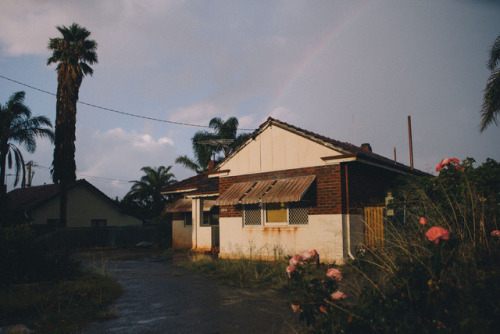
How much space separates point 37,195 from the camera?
86.8 feet

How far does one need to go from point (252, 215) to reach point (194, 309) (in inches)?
251

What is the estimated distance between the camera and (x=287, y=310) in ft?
19.2

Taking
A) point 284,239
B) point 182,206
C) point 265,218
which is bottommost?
point 284,239

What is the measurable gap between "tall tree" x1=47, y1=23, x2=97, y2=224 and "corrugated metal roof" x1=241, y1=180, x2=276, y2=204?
14.1 m

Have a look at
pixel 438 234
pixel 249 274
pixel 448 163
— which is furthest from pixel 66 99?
pixel 438 234

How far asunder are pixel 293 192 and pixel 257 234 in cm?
240

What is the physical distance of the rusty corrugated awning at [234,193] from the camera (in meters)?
11.9

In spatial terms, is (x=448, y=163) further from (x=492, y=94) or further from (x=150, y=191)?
(x=150, y=191)

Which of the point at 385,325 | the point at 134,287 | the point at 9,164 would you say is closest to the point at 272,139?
the point at 134,287

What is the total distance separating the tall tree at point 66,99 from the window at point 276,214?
1366cm

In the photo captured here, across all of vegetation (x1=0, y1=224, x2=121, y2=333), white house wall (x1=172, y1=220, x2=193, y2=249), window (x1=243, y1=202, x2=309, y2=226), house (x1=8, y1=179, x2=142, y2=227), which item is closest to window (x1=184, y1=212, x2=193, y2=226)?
white house wall (x1=172, y1=220, x2=193, y2=249)

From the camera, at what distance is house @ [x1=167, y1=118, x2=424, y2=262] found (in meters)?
10.2

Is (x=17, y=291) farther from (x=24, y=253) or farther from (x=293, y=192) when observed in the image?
(x=293, y=192)

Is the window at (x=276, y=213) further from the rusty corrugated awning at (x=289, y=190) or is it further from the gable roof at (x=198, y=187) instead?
the gable roof at (x=198, y=187)
